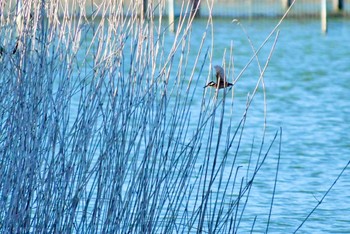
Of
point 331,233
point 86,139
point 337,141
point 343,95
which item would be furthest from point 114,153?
point 343,95

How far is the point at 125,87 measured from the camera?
3.80 m

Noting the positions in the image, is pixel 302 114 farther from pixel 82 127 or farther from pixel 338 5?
pixel 338 5

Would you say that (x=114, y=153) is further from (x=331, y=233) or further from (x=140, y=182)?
(x=331, y=233)

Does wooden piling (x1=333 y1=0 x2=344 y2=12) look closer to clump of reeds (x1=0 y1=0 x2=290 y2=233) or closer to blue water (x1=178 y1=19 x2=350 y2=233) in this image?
blue water (x1=178 y1=19 x2=350 y2=233)

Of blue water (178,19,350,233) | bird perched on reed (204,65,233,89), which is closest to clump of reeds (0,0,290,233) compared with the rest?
bird perched on reed (204,65,233,89)

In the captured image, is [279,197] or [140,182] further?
[279,197]

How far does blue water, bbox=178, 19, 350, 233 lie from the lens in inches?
263

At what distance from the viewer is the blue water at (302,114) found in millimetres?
6672

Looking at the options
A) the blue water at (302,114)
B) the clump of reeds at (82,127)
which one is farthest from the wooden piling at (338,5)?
the clump of reeds at (82,127)

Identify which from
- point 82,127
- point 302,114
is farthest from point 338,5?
point 82,127

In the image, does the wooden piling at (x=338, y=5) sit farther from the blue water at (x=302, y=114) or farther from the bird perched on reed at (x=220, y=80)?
the bird perched on reed at (x=220, y=80)

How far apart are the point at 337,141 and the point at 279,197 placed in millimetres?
2546

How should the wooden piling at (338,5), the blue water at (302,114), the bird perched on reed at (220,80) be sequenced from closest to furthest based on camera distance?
the bird perched on reed at (220,80)
the blue water at (302,114)
the wooden piling at (338,5)

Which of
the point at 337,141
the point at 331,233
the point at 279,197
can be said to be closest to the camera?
the point at 331,233
